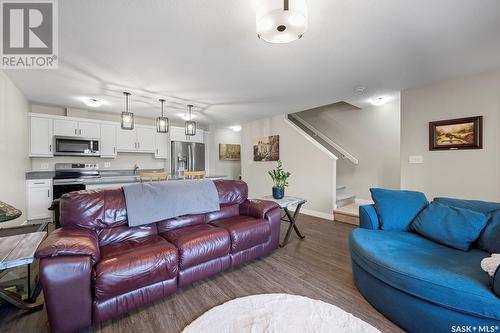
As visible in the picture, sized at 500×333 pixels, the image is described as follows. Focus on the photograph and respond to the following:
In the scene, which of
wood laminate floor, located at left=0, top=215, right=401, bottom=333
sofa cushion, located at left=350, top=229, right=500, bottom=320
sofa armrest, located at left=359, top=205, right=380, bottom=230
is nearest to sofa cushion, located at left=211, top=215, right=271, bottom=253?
wood laminate floor, located at left=0, top=215, right=401, bottom=333

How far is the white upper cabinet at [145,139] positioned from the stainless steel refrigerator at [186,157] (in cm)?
53

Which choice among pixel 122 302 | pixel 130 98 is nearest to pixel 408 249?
pixel 122 302

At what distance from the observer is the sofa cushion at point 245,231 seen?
7.37 feet

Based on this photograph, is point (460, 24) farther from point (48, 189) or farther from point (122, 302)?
point (48, 189)

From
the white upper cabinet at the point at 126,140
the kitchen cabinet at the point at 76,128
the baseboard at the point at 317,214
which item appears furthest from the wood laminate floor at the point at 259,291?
the white upper cabinet at the point at 126,140

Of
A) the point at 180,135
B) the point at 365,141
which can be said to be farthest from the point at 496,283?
the point at 180,135

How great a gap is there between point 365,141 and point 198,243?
4.74 meters

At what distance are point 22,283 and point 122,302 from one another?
125 centimetres

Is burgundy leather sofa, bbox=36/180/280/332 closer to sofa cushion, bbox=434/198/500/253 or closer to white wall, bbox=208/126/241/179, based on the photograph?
sofa cushion, bbox=434/198/500/253

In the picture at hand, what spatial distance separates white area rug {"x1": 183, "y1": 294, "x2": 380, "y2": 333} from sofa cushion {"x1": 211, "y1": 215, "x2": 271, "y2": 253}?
58 centimetres

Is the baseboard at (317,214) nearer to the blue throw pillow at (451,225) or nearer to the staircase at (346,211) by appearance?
the staircase at (346,211)

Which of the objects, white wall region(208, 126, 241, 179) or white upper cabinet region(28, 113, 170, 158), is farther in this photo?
white wall region(208, 126, 241, 179)

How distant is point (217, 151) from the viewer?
278 inches

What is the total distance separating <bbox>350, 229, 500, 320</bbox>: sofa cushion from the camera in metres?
1.23
